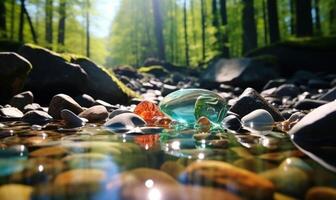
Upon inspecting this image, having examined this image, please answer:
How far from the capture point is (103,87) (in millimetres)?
5969

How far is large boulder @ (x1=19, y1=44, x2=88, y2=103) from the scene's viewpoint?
17.9 ft

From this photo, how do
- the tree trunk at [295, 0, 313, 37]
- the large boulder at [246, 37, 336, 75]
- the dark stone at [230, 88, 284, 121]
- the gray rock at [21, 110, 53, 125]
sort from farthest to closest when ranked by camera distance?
1. the tree trunk at [295, 0, 313, 37]
2. the large boulder at [246, 37, 336, 75]
3. the dark stone at [230, 88, 284, 121]
4. the gray rock at [21, 110, 53, 125]

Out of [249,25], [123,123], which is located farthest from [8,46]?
[249,25]

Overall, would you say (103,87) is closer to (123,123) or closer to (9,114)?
(9,114)

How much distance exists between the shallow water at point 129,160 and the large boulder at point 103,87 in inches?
124

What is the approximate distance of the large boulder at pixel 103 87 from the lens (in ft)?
19.4

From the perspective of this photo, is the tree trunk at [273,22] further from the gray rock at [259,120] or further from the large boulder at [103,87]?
the gray rock at [259,120]

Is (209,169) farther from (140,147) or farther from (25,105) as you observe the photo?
(25,105)

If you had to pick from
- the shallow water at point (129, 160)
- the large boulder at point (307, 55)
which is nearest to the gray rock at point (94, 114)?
the shallow water at point (129, 160)

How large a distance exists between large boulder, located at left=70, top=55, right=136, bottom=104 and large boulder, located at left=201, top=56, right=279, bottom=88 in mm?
5170

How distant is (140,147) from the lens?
6.97 feet

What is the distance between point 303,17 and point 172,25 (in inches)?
853

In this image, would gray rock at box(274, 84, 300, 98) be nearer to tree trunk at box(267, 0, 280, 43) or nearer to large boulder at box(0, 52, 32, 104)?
large boulder at box(0, 52, 32, 104)

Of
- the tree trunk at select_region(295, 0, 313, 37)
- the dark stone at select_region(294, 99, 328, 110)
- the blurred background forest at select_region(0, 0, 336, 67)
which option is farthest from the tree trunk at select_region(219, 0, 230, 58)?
the dark stone at select_region(294, 99, 328, 110)
